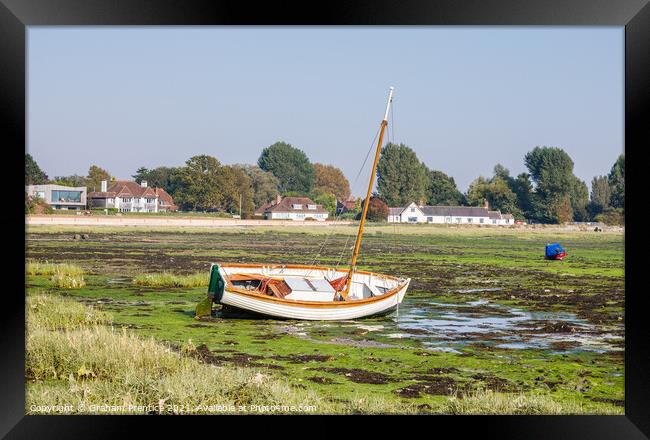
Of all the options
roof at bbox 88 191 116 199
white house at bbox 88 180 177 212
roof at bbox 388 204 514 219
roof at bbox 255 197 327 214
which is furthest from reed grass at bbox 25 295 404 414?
roof at bbox 255 197 327 214

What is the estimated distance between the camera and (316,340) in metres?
14.0

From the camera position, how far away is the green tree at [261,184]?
7706 centimetres

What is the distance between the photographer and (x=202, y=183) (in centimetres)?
6544

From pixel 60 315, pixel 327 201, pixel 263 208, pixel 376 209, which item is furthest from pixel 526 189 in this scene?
pixel 60 315

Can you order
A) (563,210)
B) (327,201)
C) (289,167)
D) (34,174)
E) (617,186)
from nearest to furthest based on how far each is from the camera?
(34,174) < (617,186) < (563,210) < (327,201) < (289,167)

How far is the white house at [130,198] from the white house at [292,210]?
8.64 meters

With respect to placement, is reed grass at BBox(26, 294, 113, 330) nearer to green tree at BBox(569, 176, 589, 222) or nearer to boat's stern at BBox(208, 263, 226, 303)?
boat's stern at BBox(208, 263, 226, 303)

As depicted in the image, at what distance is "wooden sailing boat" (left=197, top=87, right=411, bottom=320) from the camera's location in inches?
617

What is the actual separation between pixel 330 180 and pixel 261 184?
1241 centimetres

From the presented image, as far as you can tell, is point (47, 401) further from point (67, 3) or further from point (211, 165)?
point (211, 165)

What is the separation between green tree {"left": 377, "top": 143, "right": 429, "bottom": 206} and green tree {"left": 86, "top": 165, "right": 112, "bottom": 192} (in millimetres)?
24252

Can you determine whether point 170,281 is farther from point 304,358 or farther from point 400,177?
point 400,177

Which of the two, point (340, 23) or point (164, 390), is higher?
point (340, 23)

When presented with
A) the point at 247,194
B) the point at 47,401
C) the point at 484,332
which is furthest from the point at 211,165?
the point at 47,401
